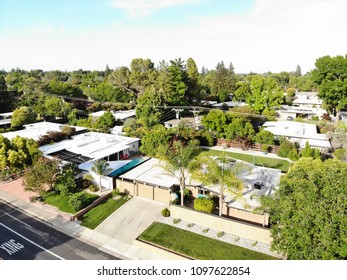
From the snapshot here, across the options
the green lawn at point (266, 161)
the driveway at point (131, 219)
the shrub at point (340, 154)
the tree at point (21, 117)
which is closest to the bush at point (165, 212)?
the driveway at point (131, 219)

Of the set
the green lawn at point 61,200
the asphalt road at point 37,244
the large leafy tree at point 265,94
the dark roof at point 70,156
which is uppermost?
the large leafy tree at point 265,94

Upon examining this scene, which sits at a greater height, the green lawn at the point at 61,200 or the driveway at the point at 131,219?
the green lawn at the point at 61,200

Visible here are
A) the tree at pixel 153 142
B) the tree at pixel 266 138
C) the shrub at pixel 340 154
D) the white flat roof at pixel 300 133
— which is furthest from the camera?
the tree at pixel 266 138

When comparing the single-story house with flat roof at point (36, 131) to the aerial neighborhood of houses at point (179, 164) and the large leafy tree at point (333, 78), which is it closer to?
the aerial neighborhood of houses at point (179, 164)

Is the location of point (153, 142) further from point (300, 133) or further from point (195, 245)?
point (300, 133)

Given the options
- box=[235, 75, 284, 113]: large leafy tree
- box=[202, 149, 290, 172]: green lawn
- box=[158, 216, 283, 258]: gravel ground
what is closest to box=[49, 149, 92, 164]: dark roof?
box=[158, 216, 283, 258]: gravel ground

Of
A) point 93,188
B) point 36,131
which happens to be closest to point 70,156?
point 93,188

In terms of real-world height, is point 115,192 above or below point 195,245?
above
